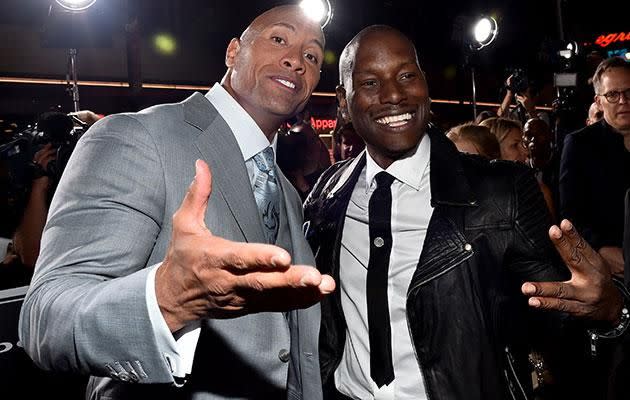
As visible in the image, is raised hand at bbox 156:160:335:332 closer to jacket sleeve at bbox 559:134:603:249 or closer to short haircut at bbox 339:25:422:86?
short haircut at bbox 339:25:422:86

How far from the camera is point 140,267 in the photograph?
1.39 m

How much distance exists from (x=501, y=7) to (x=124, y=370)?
15588 mm

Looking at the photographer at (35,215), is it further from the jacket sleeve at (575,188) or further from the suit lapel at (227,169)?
the jacket sleeve at (575,188)

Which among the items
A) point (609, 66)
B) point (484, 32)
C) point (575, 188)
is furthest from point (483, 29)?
point (575, 188)

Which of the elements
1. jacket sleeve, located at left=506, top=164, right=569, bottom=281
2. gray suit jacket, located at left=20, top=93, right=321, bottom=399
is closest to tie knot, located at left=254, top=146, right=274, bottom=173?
gray suit jacket, located at left=20, top=93, right=321, bottom=399

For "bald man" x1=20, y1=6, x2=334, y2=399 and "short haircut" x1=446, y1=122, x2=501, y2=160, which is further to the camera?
"short haircut" x1=446, y1=122, x2=501, y2=160

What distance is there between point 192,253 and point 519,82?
5.70 meters

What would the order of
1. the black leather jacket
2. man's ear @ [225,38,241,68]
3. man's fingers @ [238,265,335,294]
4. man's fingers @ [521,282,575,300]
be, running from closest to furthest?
man's fingers @ [238,265,335,294], man's fingers @ [521,282,575,300], the black leather jacket, man's ear @ [225,38,241,68]

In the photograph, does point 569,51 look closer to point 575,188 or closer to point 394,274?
point 575,188

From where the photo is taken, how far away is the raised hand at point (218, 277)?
0.91m

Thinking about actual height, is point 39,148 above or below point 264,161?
above

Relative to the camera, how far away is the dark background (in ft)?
22.2

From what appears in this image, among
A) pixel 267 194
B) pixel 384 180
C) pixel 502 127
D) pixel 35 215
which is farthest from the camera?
pixel 502 127

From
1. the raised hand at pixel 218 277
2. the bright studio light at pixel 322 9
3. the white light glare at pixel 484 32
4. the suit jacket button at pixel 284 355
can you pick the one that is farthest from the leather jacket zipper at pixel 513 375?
the white light glare at pixel 484 32
